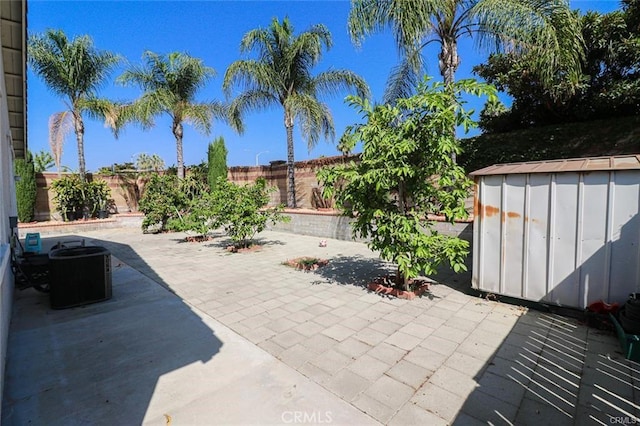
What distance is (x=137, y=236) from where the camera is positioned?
11.3m

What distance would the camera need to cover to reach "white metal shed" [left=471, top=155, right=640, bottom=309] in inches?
131

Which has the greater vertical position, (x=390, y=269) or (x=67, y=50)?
(x=67, y=50)

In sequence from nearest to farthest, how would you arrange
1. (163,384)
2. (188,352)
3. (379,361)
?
(163,384), (379,361), (188,352)

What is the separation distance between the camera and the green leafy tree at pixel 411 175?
397 cm

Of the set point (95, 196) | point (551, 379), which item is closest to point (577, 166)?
point (551, 379)

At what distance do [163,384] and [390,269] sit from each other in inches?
180

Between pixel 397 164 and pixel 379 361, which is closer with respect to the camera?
pixel 379 361

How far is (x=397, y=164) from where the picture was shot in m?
4.18

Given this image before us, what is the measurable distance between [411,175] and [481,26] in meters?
5.32

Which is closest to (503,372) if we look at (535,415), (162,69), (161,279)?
(535,415)

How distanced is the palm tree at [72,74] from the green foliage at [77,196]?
1.69ft

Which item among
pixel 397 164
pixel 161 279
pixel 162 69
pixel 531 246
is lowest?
pixel 161 279

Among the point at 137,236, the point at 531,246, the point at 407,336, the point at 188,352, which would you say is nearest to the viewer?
the point at 188,352

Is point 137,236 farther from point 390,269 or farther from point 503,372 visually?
point 503,372
